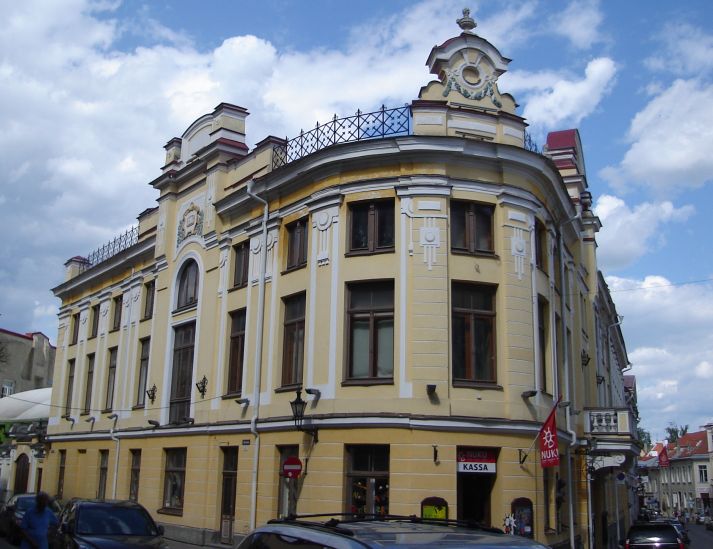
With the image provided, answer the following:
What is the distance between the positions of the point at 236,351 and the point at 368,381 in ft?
20.3

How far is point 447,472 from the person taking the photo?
1753 cm

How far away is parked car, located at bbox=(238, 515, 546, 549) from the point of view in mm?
4676

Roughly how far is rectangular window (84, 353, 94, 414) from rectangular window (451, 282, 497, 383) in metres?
20.2

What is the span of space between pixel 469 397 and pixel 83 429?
2058cm

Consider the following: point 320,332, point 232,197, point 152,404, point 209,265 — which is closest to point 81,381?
point 152,404

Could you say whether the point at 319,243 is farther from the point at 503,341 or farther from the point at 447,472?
the point at 447,472

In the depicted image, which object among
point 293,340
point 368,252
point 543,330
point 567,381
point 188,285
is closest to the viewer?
point 368,252

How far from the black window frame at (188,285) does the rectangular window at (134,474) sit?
5.87m

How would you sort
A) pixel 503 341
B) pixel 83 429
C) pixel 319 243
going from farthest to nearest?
pixel 83 429
pixel 319 243
pixel 503 341

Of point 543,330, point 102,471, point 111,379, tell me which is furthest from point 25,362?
point 543,330

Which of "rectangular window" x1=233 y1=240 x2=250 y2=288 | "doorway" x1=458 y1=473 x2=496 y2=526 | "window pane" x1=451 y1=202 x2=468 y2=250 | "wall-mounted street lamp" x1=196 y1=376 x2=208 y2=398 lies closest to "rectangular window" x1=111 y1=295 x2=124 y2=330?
"wall-mounted street lamp" x1=196 y1=376 x2=208 y2=398

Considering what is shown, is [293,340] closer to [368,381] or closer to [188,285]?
[368,381]

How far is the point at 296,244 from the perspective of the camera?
21.5 meters

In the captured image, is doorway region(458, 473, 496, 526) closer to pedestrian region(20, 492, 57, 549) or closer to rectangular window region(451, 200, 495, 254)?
rectangular window region(451, 200, 495, 254)
